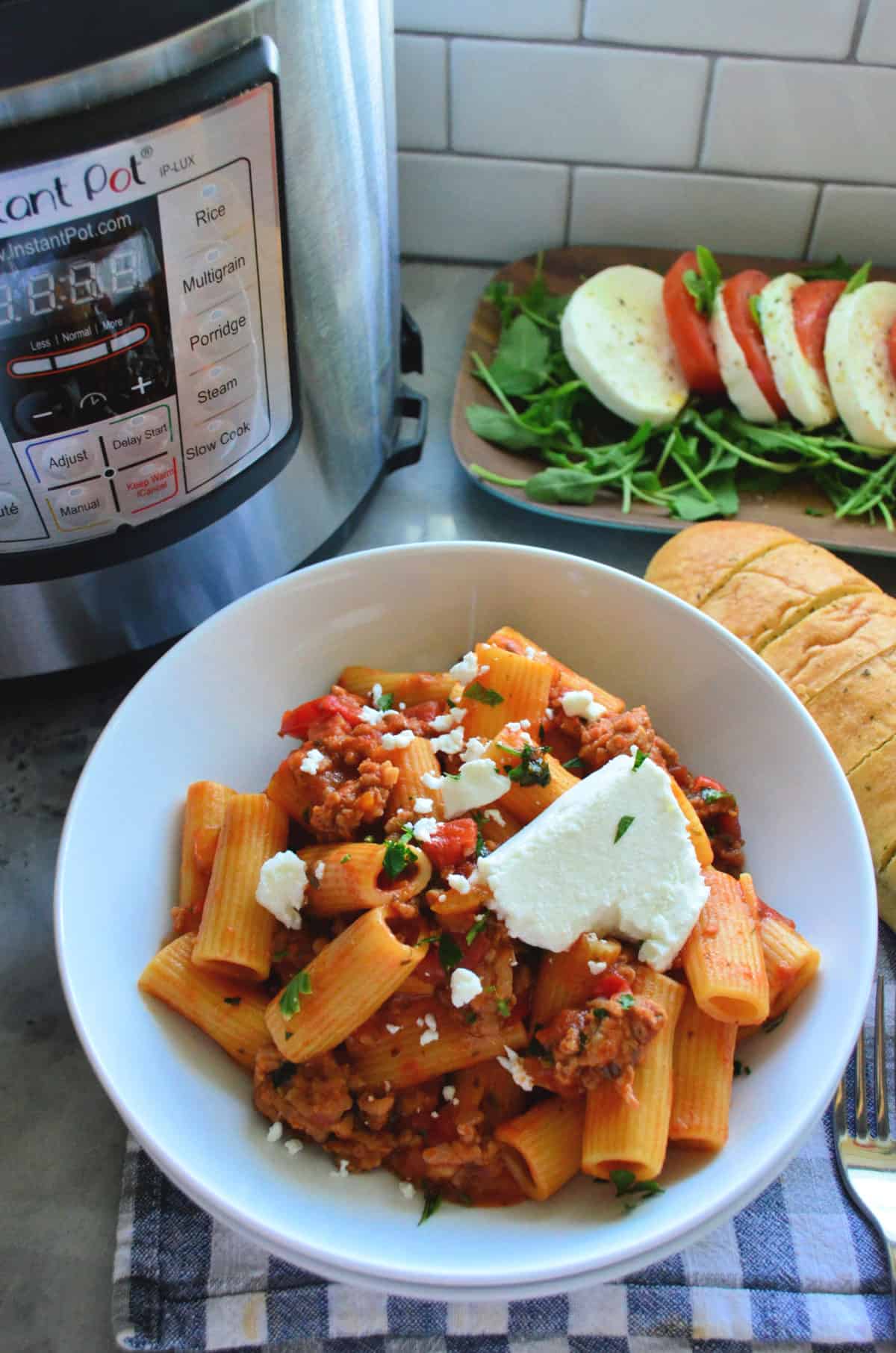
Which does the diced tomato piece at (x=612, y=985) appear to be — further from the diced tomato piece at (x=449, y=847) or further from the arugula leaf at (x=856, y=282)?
the arugula leaf at (x=856, y=282)

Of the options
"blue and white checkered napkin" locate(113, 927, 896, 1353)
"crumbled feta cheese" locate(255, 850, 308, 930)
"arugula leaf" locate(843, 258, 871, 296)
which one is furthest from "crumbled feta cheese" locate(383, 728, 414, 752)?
"arugula leaf" locate(843, 258, 871, 296)

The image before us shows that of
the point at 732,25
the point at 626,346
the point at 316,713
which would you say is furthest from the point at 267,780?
the point at 732,25

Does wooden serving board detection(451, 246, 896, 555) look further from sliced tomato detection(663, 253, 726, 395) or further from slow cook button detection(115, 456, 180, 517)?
slow cook button detection(115, 456, 180, 517)

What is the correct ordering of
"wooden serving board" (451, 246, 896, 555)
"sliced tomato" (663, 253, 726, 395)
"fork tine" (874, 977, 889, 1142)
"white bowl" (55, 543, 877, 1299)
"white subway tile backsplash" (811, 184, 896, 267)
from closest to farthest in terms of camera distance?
"white bowl" (55, 543, 877, 1299)
"fork tine" (874, 977, 889, 1142)
"wooden serving board" (451, 246, 896, 555)
"sliced tomato" (663, 253, 726, 395)
"white subway tile backsplash" (811, 184, 896, 267)

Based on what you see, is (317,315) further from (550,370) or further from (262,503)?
(550,370)

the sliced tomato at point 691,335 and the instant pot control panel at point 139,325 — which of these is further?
the sliced tomato at point 691,335

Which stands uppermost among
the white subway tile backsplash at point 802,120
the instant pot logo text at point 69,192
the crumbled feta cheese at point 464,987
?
the instant pot logo text at point 69,192

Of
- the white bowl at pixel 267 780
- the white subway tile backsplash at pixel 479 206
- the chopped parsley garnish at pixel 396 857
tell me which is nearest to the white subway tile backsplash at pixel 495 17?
the white subway tile backsplash at pixel 479 206
